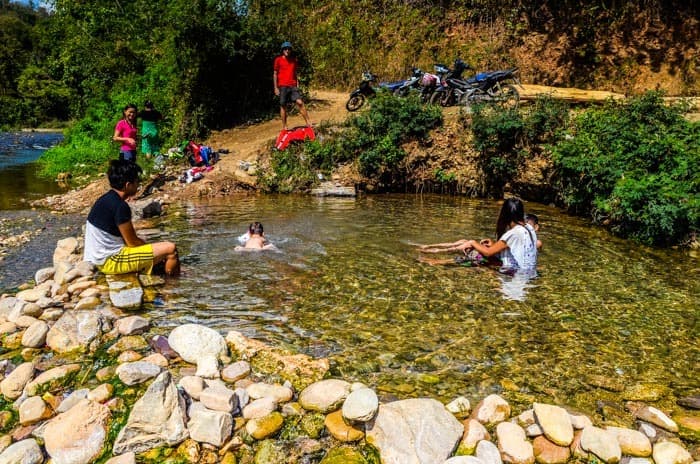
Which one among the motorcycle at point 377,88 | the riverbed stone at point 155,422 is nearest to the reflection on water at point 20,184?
the motorcycle at point 377,88

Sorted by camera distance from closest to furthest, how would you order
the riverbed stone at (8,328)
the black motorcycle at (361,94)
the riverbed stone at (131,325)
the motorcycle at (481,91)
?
the riverbed stone at (131,325)
the riverbed stone at (8,328)
the motorcycle at (481,91)
the black motorcycle at (361,94)

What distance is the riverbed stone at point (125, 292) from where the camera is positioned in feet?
16.8

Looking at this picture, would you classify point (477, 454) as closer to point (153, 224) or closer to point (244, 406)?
point (244, 406)

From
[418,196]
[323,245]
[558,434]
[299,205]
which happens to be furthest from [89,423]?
[418,196]

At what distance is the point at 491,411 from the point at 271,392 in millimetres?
1596

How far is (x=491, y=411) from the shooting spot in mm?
3602

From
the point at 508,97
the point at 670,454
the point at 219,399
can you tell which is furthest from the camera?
the point at 508,97

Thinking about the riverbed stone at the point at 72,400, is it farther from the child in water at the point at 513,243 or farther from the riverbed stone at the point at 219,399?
the child in water at the point at 513,243

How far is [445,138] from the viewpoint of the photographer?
1246 centimetres

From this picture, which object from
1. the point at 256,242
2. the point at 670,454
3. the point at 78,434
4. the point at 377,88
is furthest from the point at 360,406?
the point at 377,88

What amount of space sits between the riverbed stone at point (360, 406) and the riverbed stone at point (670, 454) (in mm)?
1816

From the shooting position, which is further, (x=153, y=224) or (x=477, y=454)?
(x=153, y=224)

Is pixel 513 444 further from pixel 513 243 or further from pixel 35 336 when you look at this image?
pixel 35 336

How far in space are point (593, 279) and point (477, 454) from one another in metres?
4.00
